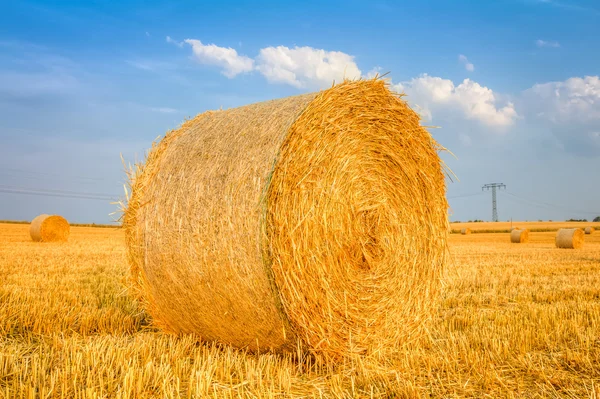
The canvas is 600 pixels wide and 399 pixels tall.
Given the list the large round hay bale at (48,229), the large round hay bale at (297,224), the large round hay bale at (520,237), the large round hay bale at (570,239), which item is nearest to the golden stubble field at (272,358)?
the large round hay bale at (297,224)

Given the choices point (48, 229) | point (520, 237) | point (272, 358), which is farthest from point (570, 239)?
point (48, 229)

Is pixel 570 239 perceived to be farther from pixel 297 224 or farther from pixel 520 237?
pixel 297 224

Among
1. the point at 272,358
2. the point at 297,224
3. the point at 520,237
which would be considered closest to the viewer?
the point at 297,224

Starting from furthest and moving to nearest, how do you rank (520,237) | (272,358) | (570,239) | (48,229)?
(520,237), (570,239), (48,229), (272,358)

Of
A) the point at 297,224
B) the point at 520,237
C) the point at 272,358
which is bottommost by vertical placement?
the point at 272,358

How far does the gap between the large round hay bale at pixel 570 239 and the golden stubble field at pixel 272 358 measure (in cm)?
1440

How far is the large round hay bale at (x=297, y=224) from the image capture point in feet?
13.6

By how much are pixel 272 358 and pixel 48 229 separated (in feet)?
56.0

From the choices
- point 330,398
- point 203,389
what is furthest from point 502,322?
point 203,389

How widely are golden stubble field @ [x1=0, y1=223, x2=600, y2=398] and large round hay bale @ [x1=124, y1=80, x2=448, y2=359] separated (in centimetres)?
31

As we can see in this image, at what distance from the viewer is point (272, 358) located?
14.0 ft

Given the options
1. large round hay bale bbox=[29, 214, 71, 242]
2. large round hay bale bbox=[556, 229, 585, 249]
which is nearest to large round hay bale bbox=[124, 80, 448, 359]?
large round hay bale bbox=[29, 214, 71, 242]

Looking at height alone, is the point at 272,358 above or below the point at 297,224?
below

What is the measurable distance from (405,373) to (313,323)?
794mm
